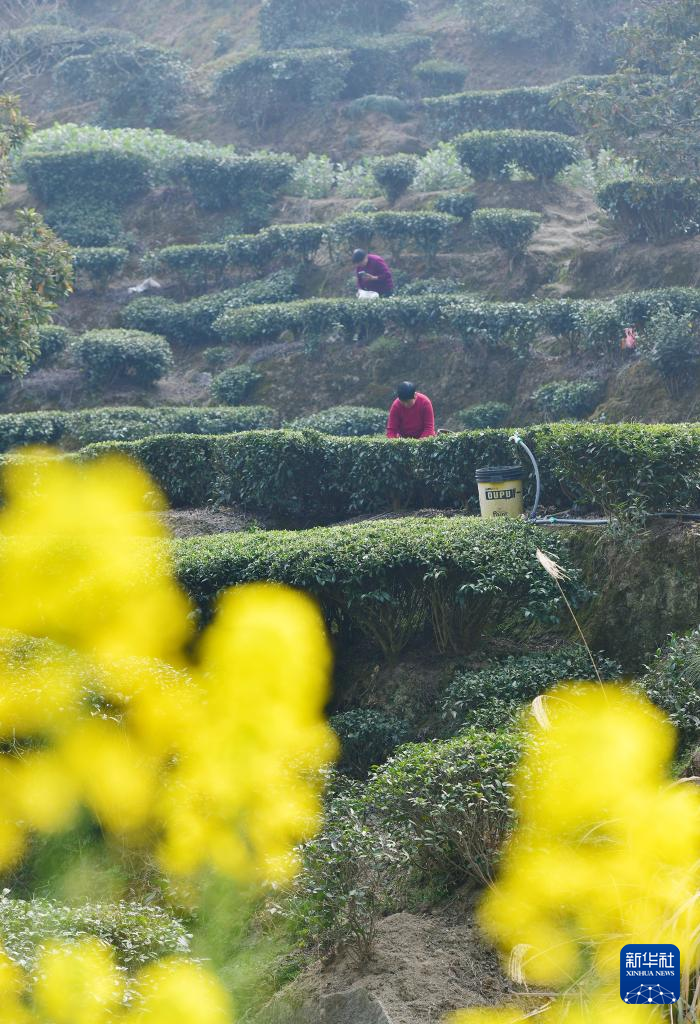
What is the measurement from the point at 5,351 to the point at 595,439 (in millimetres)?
9046

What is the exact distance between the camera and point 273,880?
6.50 metres

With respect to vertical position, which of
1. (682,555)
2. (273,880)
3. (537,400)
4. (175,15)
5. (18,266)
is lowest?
(537,400)

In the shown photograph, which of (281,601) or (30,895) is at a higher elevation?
(281,601)

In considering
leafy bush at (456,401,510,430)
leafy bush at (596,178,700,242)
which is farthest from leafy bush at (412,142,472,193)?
leafy bush at (456,401,510,430)

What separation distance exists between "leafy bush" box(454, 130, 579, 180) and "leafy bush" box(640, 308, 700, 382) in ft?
30.2

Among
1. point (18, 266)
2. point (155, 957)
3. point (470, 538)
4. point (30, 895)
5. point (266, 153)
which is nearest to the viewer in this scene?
point (155, 957)

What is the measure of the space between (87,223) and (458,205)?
852cm

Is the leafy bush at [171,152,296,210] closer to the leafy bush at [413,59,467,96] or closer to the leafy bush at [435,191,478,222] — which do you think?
the leafy bush at [435,191,478,222]

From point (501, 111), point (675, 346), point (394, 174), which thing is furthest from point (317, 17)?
point (675, 346)

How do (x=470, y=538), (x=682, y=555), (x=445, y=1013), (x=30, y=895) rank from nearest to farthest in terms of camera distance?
1. (x=445, y=1013)
2. (x=30, y=895)
3. (x=682, y=555)
4. (x=470, y=538)

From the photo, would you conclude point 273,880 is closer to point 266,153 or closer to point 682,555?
point 682,555

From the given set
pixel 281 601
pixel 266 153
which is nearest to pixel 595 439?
pixel 281 601

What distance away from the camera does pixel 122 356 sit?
798 inches

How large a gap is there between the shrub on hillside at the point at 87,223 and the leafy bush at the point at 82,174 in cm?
19
